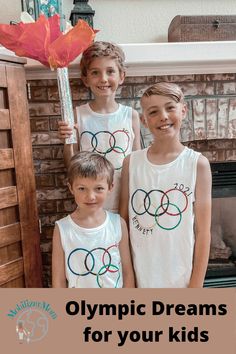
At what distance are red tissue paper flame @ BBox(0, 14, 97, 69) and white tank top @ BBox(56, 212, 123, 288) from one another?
68 cm

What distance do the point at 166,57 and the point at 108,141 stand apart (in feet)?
1.65

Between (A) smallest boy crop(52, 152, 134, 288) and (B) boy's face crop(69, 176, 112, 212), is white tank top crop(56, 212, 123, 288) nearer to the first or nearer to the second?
(A) smallest boy crop(52, 152, 134, 288)

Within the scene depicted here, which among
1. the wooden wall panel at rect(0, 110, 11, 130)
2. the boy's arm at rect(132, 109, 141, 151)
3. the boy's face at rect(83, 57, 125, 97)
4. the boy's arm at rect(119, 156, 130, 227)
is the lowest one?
the boy's arm at rect(119, 156, 130, 227)

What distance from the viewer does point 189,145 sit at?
1862 millimetres

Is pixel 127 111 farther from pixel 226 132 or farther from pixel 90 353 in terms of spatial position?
pixel 90 353

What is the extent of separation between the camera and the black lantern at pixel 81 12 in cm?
172

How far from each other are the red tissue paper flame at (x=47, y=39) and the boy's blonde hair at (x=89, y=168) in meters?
0.41

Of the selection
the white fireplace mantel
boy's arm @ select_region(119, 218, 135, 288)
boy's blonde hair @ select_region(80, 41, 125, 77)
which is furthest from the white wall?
boy's arm @ select_region(119, 218, 135, 288)

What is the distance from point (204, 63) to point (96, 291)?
1.20m

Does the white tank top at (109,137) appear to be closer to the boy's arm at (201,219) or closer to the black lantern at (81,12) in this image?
the boy's arm at (201,219)

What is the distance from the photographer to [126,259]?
1447 mm

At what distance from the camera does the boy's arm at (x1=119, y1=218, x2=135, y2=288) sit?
1.43 m

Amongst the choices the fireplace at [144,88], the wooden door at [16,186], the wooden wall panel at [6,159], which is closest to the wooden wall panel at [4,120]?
the wooden door at [16,186]

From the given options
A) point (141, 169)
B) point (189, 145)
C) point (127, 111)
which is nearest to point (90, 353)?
point (141, 169)
